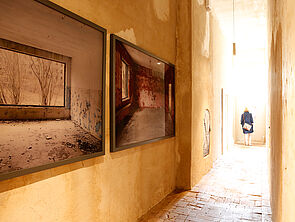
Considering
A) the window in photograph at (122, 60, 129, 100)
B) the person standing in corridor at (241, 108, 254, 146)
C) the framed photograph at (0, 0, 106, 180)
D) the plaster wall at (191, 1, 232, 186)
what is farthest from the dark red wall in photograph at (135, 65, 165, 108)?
the person standing in corridor at (241, 108, 254, 146)

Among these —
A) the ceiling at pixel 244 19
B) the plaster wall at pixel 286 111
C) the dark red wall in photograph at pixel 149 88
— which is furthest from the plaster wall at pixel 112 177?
the ceiling at pixel 244 19

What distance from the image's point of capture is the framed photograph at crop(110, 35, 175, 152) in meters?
2.68

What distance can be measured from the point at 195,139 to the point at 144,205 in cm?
197

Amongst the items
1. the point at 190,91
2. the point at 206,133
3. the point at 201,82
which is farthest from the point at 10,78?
the point at 206,133

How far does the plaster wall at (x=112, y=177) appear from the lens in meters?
1.73

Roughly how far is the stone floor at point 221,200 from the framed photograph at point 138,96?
1155 millimetres

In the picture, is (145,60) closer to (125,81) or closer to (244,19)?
(125,81)

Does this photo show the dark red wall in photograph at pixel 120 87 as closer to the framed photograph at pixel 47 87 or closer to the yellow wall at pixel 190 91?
the framed photograph at pixel 47 87

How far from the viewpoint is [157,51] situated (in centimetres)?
386

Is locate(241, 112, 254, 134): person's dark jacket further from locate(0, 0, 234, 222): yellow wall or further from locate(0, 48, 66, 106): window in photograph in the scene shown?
locate(0, 48, 66, 106): window in photograph

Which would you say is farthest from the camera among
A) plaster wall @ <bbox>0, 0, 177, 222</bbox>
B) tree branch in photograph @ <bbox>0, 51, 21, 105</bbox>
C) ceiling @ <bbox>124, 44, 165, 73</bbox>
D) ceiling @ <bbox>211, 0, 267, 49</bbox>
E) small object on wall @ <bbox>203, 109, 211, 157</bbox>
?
ceiling @ <bbox>211, 0, 267, 49</bbox>

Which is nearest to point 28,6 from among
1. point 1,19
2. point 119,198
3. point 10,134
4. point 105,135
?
point 1,19

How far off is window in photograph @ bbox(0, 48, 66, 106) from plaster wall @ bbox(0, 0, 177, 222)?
1.89 feet

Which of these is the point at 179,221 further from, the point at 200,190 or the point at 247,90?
the point at 247,90
